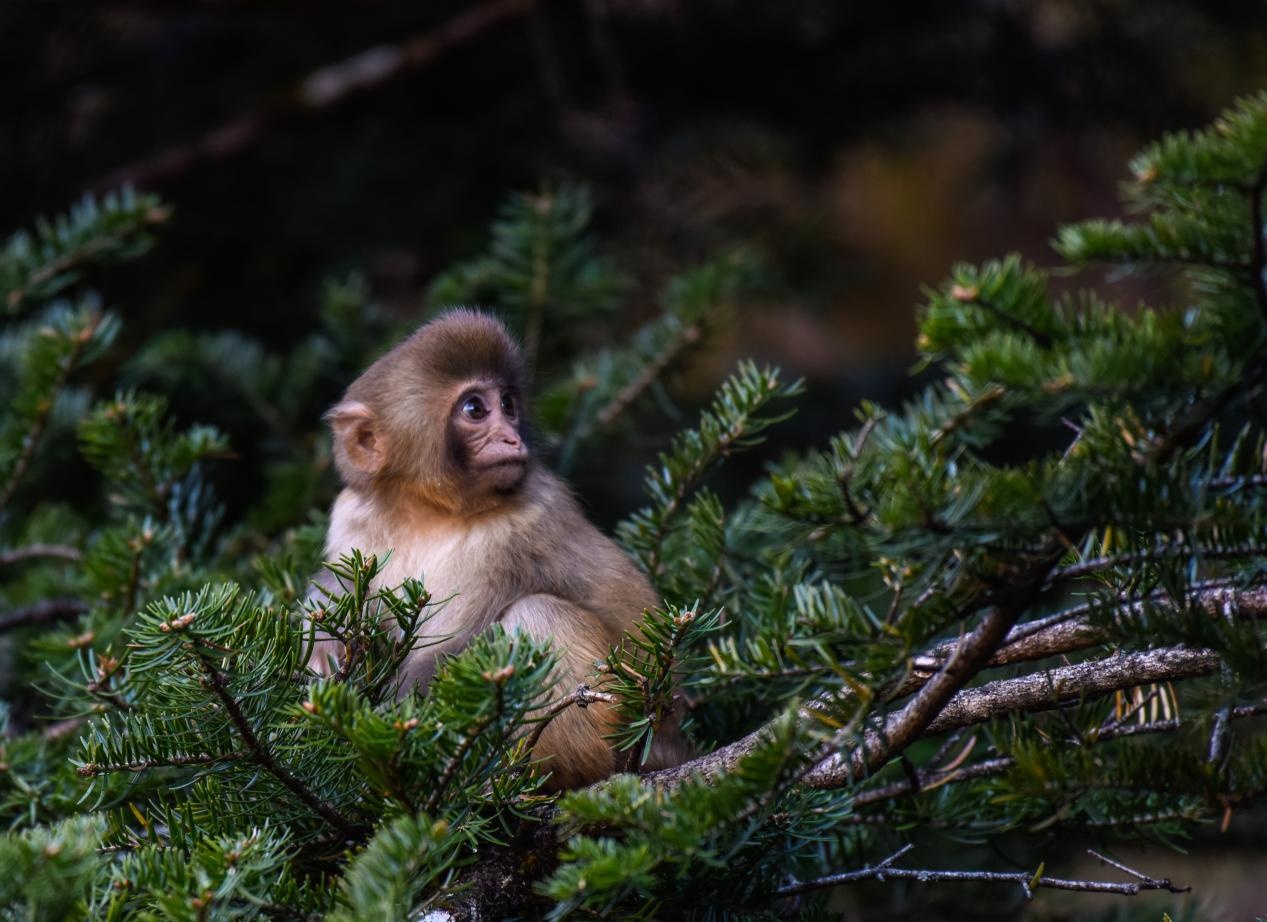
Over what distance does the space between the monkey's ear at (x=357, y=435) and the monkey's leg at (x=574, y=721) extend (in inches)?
34.3

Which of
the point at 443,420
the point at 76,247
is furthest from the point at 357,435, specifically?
the point at 76,247

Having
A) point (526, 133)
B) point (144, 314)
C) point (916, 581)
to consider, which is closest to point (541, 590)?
Answer: point (916, 581)

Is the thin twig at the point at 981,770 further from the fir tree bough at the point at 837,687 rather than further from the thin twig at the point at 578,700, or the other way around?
the thin twig at the point at 578,700

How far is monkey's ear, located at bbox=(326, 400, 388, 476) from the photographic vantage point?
3.60 metres

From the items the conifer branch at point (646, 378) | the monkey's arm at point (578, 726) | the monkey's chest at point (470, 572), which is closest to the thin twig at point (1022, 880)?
the monkey's arm at point (578, 726)

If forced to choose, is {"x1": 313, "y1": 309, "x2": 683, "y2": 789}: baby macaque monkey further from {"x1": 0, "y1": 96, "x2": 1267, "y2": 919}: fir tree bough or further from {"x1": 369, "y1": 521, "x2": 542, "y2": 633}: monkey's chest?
{"x1": 0, "y1": 96, "x2": 1267, "y2": 919}: fir tree bough

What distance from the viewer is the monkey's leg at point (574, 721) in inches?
112

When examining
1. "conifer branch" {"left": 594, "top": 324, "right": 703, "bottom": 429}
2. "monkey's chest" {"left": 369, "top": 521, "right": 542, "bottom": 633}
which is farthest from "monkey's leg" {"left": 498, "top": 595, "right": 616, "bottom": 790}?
"conifer branch" {"left": 594, "top": 324, "right": 703, "bottom": 429}

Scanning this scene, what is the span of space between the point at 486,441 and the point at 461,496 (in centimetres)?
17

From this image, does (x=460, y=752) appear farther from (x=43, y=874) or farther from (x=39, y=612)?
(x=39, y=612)

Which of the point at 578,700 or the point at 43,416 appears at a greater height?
the point at 43,416

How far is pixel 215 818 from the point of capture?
2.13 metres

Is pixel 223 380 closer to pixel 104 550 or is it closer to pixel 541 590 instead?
pixel 104 550

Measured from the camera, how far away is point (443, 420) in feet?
11.5
